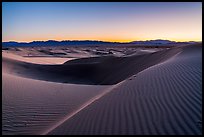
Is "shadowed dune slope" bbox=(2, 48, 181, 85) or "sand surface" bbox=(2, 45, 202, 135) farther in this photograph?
"shadowed dune slope" bbox=(2, 48, 181, 85)

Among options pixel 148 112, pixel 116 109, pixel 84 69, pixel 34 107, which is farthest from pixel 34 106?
pixel 84 69

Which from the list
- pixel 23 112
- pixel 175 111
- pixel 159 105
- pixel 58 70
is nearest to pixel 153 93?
pixel 159 105

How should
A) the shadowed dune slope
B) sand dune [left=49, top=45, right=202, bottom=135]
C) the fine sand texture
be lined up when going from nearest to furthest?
sand dune [left=49, top=45, right=202, bottom=135] → the fine sand texture → the shadowed dune slope

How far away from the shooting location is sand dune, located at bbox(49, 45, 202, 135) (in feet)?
16.8

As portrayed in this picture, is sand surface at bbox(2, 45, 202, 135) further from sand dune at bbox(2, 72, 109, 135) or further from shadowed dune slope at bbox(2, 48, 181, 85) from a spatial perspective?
shadowed dune slope at bbox(2, 48, 181, 85)

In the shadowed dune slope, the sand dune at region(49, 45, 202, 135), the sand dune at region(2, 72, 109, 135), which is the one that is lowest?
the shadowed dune slope

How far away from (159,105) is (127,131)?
1.49 meters

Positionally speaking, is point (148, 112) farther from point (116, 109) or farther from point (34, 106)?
point (34, 106)

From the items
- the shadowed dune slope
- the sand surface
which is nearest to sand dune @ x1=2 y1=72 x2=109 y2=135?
the sand surface

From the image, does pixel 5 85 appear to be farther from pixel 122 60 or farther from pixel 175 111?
pixel 122 60

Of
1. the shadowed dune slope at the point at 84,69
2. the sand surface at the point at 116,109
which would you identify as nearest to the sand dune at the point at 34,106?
the sand surface at the point at 116,109

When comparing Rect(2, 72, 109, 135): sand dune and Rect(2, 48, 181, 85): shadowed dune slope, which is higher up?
Rect(2, 72, 109, 135): sand dune

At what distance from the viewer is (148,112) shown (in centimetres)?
593

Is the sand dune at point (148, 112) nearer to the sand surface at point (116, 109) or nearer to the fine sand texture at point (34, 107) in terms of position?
the sand surface at point (116, 109)
